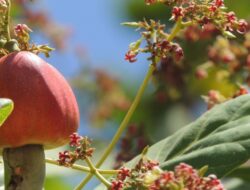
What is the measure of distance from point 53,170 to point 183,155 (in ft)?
4.09

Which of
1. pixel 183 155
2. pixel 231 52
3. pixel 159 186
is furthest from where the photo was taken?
pixel 231 52

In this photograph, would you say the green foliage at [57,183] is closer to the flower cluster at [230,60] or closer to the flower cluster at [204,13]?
the flower cluster at [230,60]

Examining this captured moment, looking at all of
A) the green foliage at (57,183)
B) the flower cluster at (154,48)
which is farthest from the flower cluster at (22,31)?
the green foliage at (57,183)

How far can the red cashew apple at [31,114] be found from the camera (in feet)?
4.55

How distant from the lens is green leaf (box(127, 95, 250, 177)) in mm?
1545

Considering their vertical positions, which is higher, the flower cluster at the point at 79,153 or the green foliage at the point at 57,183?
the green foliage at the point at 57,183

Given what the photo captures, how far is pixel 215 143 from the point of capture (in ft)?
5.36

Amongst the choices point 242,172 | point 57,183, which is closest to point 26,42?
point 242,172

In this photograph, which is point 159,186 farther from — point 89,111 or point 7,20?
point 89,111

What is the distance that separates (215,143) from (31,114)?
432mm

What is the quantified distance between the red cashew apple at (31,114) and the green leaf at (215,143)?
0.96ft

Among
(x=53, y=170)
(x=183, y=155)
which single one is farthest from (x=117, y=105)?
(x=183, y=155)

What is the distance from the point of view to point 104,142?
12.2ft

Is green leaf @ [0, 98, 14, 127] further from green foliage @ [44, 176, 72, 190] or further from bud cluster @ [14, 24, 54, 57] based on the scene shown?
green foliage @ [44, 176, 72, 190]
